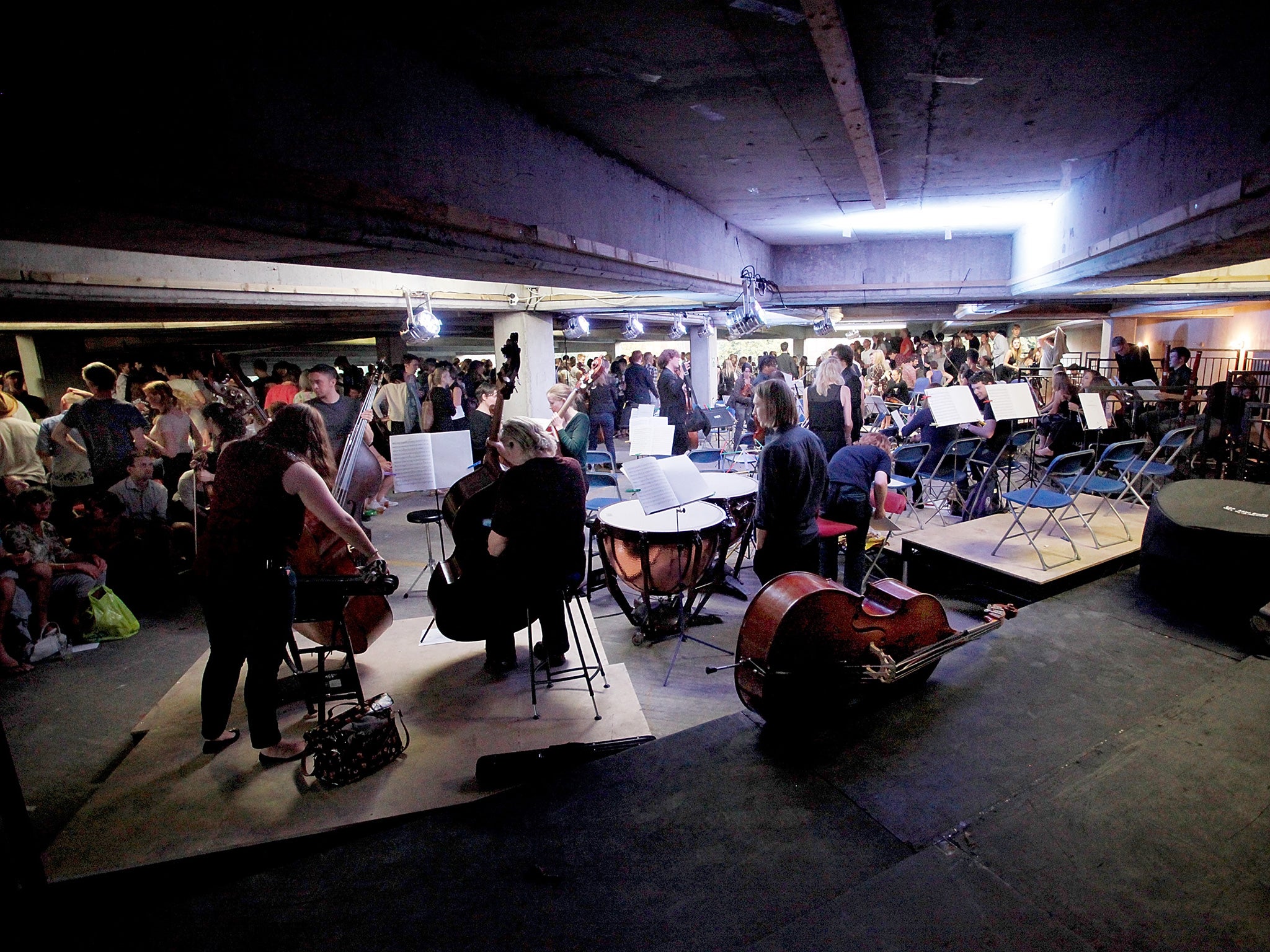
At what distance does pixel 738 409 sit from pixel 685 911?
11.6m

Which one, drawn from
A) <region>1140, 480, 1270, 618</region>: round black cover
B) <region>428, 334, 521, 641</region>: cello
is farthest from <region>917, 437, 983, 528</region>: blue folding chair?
<region>428, 334, 521, 641</region>: cello

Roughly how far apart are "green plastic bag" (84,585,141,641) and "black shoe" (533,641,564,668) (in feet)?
10.2

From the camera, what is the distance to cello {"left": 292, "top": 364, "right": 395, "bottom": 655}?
11.0ft

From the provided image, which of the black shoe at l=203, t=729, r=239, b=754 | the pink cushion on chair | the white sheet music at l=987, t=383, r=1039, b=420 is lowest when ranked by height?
the black shoe at l=203, t=729, r=239, b=754

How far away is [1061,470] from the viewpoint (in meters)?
5.27

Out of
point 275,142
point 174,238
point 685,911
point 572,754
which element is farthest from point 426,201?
point 685,911

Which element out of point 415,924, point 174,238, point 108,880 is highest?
point 174,238

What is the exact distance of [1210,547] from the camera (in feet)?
12.3

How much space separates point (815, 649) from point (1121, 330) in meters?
21.8

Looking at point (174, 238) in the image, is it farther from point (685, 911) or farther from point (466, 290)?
point (466, 290)

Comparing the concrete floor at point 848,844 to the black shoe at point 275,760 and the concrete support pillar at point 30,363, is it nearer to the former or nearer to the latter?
the black shoe at point 275,760

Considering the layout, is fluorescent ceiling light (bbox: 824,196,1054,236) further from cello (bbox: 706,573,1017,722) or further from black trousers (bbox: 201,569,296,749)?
black trousers (bbox: 201,569,296,749)

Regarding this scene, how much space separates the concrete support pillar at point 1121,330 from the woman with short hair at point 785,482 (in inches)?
781

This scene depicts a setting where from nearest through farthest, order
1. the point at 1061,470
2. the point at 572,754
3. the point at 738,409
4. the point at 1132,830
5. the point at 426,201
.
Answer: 1. the point at 1132,830
2. the point at 426,201
3. the point at 572,754
4. the point at 1061,470
5. the point at 738,409
